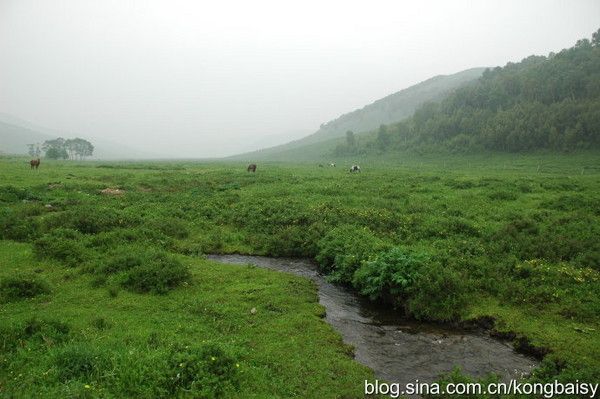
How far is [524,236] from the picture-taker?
18.6 meters

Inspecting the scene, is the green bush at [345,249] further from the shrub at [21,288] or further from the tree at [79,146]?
the tree at [79,146]

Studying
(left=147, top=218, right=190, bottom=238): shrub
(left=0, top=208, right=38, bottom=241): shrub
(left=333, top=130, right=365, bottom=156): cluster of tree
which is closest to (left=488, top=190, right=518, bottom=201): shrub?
(left=147, top=218, right=190, bottom=238): shrub

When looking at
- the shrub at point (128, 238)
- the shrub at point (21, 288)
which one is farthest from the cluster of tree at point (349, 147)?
the shrub at point (21, 288)

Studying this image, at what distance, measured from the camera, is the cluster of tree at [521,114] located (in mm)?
89438

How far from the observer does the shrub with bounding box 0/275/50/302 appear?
12.6 m

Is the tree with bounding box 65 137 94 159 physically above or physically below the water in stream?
above

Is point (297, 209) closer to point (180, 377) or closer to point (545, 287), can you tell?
point (545, 287)

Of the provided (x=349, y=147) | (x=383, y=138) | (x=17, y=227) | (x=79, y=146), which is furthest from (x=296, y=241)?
(x=79, y=146)

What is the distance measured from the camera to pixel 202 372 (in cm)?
864

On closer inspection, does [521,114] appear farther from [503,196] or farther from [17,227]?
[17,227]

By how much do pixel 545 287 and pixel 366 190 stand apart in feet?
60.3

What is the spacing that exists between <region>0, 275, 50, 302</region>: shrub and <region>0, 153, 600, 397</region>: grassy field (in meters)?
0.04

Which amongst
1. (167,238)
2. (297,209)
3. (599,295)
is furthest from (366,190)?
(599,295)

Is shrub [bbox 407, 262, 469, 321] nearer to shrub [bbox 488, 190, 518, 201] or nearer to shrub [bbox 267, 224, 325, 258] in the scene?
shrub [bbox 267, 224, 325, 258]
